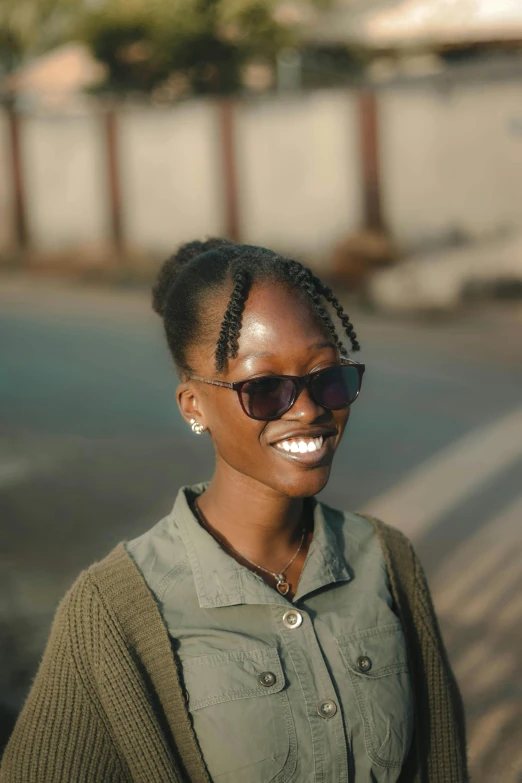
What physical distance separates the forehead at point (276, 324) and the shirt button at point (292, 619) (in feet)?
1.55

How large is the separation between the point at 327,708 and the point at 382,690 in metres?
0.14

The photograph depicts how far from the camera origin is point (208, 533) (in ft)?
6.68

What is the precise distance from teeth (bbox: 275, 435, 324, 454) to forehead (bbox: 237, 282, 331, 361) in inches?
6.7

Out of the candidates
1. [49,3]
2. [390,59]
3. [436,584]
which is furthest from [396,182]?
[49,3]

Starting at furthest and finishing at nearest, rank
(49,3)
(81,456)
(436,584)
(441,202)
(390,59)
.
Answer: (49,3), (390,59), (441,202), (81,456), (436,584)

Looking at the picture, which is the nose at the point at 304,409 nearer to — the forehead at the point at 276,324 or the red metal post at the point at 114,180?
the forehead at the point at 276,324

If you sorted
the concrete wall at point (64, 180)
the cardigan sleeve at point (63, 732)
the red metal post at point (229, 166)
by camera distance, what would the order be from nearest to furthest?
the cardigan sleeve at point (63, 732), the red metal post at point (229, 166), the concrete wall at point (64, 180)

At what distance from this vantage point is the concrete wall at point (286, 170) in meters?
12.4

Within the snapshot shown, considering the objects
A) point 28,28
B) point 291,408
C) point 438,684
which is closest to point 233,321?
point 291,408

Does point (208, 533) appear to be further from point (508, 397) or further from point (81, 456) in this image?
point (508, 397)

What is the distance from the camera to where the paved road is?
4082mm

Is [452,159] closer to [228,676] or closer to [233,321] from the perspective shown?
[233,321]

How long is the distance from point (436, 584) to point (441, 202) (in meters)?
8.83

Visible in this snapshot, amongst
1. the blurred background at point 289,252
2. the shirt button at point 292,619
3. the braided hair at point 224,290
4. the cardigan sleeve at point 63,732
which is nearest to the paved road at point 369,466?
the blurred background at point 289,252
